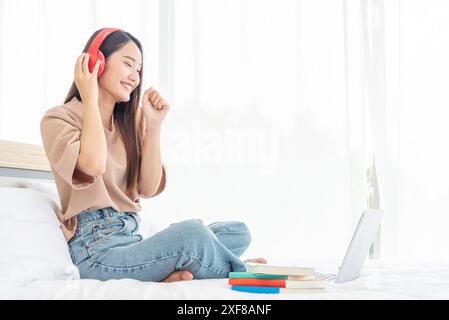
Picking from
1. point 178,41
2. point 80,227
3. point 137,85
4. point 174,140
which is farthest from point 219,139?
point 80,227

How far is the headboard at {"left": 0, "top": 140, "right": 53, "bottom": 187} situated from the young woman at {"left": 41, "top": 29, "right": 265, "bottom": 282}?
1.15ft

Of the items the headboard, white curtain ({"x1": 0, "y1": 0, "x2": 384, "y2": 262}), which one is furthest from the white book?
white curtain ({"x1": 0, "y1": 0, "x2": 384, "y2": 262})

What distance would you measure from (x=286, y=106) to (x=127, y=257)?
1.69 metres

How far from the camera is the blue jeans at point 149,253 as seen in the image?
4.46ft

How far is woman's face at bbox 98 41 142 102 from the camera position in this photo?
1627mm

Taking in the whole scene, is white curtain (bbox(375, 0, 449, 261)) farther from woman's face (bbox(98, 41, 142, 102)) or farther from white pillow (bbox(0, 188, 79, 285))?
white pillow (bbox(0, 188, 79, 285))

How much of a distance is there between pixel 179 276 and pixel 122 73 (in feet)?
1.99

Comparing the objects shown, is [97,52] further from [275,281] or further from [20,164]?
[275,281]

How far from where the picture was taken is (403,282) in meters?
1.36

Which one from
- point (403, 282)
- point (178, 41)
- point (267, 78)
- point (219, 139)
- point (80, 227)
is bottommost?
point (403, 282)

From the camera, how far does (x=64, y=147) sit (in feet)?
4.68

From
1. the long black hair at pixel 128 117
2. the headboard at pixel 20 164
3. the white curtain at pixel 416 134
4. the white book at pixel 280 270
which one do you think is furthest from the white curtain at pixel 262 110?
the white book at pixel 280 270
